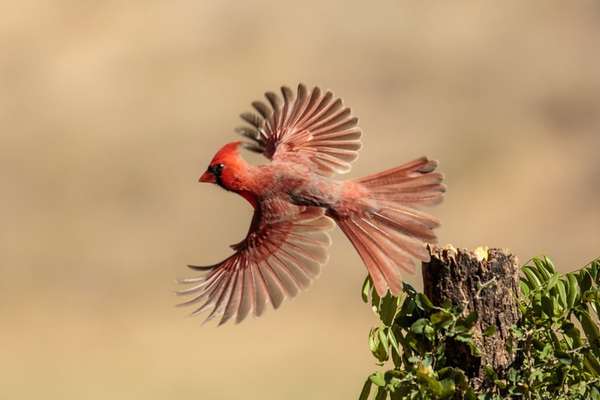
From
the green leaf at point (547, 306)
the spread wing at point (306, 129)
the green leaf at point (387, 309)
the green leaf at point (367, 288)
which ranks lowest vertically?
the green leaf at point (387, 309)

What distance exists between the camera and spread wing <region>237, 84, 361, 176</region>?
471cm

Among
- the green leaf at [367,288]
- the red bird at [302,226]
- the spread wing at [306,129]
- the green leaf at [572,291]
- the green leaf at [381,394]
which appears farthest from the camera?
the spread wing at [306,129]

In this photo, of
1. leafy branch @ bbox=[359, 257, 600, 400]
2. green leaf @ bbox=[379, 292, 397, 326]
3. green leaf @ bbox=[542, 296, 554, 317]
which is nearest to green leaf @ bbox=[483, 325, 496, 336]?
leafy branch @ bbox=[359, 257, 600, 400]

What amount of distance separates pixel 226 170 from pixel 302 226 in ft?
1.02

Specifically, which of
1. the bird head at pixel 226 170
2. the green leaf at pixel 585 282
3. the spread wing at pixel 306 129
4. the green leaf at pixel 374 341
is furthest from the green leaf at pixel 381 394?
the spread wing at pixel 306 129

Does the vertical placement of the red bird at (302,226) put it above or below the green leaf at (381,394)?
above

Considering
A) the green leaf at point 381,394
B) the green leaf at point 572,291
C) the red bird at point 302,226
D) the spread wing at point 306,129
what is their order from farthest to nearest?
the spread wing at point 306,129 < the red bird at point 302,226 < the green leaf at point 572,291 < the green leaf at point 381,394

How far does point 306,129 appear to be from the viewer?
4867 mm

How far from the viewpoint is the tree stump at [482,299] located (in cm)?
378

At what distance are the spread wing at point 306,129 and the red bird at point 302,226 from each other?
0.09 m

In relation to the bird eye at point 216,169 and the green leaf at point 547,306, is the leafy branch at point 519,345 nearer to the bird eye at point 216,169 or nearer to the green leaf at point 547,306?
the green leaf at point 547,306

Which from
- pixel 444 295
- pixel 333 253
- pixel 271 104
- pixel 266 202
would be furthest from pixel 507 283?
pixel 333 253

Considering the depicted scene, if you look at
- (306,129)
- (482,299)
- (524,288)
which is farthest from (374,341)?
(306,129)

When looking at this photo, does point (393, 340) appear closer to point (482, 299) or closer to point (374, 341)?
point (374, 341)
